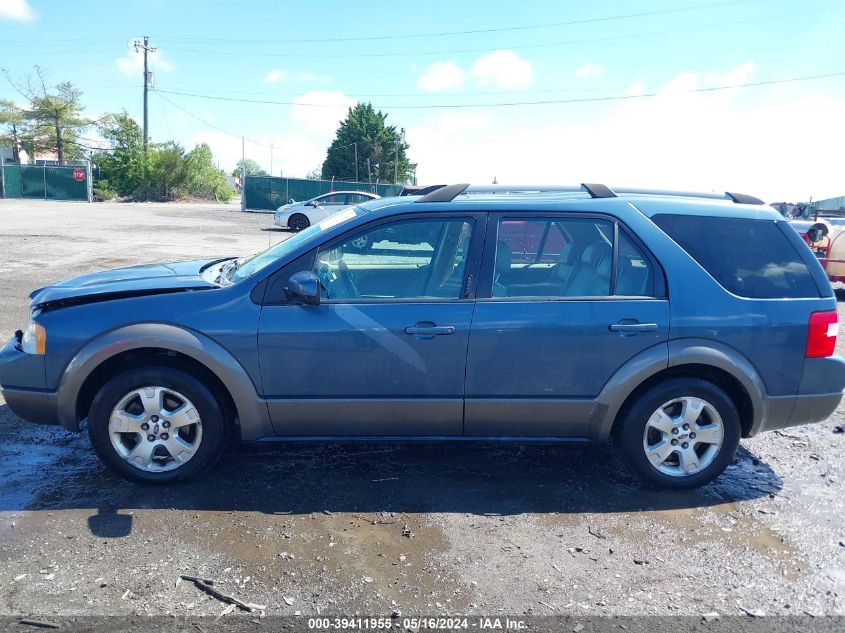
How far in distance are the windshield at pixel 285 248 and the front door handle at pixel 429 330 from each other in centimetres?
82

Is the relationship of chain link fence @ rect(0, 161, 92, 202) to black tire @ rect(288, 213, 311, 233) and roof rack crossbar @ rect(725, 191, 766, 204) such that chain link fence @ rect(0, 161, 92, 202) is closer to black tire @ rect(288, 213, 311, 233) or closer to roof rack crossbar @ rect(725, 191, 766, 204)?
black tire @ rect(288, 213, 311, 233)

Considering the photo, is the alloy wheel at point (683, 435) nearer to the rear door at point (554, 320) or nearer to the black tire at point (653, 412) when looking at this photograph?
the black tire at point (653, 412)

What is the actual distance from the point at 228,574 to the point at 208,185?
175 feet

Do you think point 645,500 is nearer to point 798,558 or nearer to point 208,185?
point 798,558

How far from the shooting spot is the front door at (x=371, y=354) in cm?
387

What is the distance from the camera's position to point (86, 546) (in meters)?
3.38

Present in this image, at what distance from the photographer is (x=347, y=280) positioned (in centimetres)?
411

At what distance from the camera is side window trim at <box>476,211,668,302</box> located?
3.99 meters

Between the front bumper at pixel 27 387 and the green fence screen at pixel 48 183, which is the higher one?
the green fence screen at pixel 48 183

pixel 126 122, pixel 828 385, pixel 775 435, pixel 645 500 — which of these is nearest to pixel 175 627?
pixel 645 500

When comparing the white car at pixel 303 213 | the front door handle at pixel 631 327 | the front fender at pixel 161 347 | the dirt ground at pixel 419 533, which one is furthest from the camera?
the white car at pixel 303 213

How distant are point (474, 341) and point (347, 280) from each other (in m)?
0.87

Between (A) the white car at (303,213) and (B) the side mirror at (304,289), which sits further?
(A) the white car at (303,213)

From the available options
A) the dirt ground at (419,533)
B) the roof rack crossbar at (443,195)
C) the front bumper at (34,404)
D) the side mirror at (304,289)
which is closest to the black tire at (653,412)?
the dirt ground at (419,533)
